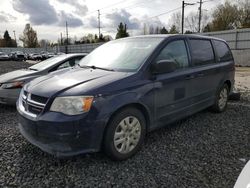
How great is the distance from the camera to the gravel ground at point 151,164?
8.82 feet

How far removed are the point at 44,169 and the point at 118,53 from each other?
2.03 m

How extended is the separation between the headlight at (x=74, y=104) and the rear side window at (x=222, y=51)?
3456 millimetres

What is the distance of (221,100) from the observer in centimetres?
521

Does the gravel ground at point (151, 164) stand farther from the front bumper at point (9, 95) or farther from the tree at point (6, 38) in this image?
the tree at point (6, 38)

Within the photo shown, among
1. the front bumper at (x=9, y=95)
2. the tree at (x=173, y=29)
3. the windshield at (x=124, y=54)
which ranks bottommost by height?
the front bumper at (x=9, y=95)

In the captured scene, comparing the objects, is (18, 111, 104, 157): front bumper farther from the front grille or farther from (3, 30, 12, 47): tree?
(3, 30, 12, 47): tree

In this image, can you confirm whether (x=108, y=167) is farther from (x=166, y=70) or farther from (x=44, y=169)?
(x=166, y=70)

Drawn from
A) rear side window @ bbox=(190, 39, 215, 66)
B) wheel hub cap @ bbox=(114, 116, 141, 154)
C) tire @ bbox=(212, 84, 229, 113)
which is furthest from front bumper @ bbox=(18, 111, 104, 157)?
tire @ bbox=(212, 84, 229, 113)

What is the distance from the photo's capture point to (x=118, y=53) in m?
3.83

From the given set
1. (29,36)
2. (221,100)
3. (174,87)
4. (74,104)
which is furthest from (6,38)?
(74,104)

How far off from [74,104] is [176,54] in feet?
6.60

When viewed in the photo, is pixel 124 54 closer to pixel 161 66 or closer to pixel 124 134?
pixel 161 66

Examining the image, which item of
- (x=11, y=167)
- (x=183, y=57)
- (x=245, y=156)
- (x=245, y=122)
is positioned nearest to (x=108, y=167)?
(x=11, y=167)

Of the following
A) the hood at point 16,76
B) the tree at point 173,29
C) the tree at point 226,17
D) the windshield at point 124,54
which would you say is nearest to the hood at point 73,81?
the windshield at point 124,54
